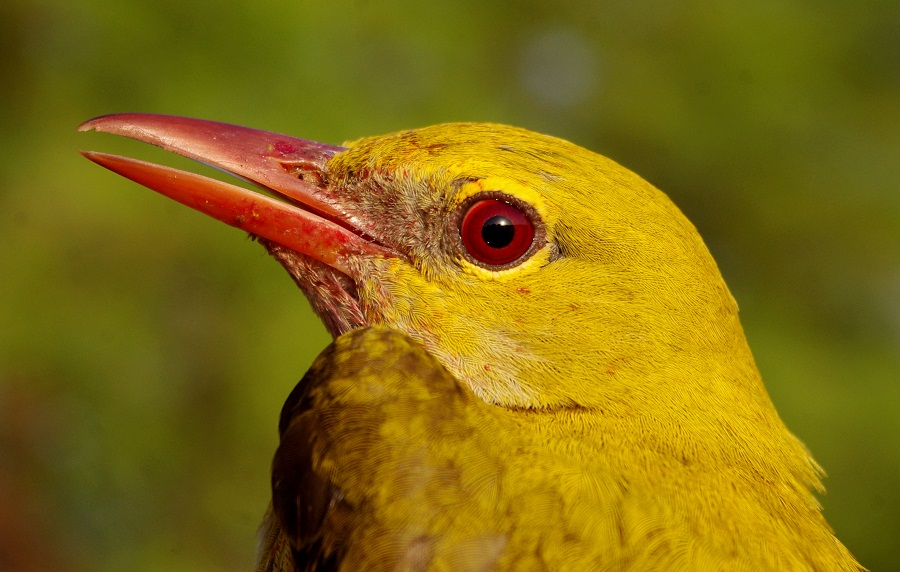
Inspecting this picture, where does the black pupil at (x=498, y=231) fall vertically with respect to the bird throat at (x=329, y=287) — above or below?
above

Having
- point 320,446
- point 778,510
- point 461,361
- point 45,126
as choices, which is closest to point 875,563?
point 778,510

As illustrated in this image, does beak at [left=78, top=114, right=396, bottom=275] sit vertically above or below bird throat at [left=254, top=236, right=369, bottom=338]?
above

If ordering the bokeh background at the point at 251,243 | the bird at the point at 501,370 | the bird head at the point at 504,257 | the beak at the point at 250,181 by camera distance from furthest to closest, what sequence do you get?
the bokeh background at the point at 251,243 → the beak at the point at 250,181 → the bird head at the point at 504,257 → the bird at the point at 501,370

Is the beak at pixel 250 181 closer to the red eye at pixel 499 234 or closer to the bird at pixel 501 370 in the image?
the bird at pixel 501 370

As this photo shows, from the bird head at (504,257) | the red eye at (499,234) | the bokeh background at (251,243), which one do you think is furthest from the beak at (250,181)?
the bokeh background at (251,243)

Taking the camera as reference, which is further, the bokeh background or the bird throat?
the bokeh background

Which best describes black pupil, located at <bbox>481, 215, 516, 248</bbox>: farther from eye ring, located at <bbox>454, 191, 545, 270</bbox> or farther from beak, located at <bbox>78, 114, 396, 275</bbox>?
beak, located at <bbox>78, 114, 396, 275</bbox>

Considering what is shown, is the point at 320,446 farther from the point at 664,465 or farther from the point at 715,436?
the point at 715,436

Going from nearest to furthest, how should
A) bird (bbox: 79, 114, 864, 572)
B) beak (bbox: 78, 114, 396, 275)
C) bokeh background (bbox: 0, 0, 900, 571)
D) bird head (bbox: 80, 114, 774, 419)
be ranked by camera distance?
bird (bbox: 79, 114, 864, 572)
bird head (bbox: 80, 114, 774, 419)
beak (bbox: 78, 114, 396, 275)
bokeh background (bbox: 0, 0, 900, 571)

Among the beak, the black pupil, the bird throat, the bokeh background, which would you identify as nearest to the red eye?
the black pupil
